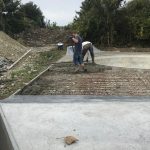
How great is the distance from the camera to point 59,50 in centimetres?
2270

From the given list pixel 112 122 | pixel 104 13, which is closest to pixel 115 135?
pixel 112 122

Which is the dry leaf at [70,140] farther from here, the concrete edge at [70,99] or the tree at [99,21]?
the tree at [99,21]

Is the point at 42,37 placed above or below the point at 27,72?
below

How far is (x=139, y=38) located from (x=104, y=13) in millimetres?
2625

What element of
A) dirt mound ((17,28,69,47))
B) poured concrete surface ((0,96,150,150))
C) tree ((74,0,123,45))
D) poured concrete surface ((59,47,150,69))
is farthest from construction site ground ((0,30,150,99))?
dirt mound ((17,28,69,47))

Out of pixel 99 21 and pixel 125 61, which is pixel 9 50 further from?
pixel 99 21

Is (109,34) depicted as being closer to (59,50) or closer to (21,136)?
(59,50)

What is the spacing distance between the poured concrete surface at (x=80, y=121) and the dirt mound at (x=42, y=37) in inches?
733

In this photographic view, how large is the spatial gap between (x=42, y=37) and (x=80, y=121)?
22200mm

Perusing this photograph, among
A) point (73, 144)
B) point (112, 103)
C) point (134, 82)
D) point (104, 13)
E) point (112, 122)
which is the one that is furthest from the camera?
point (104, 13)

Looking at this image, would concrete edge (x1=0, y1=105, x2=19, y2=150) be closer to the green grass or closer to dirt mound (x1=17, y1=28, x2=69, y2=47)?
the green grass

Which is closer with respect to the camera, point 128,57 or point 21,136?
point 21,136

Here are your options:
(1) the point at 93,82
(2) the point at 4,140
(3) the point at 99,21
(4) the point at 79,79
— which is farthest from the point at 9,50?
(2) the point at 4,140

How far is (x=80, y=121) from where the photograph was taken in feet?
24.6
